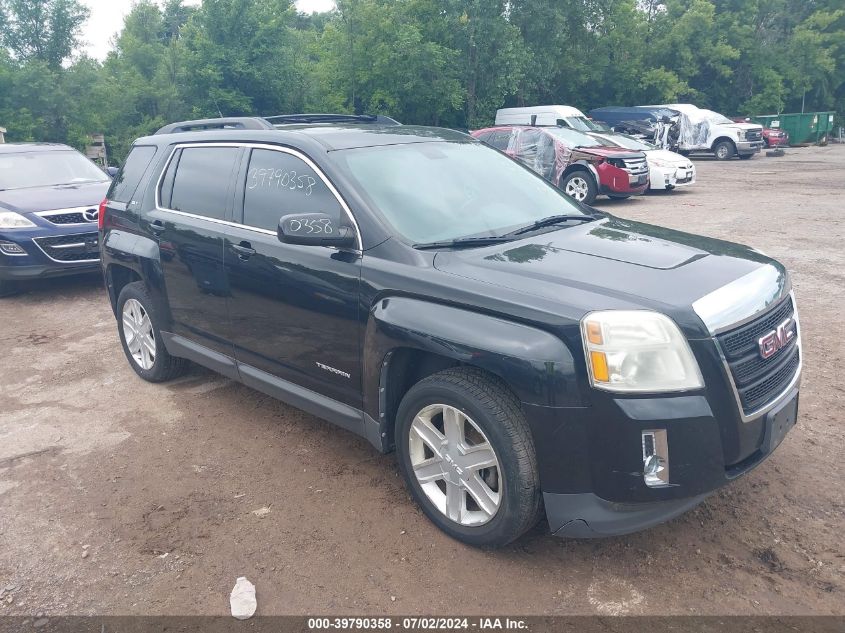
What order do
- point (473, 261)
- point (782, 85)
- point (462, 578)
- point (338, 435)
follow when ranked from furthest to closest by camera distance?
point (782, 85)
point (338, 435)
point (473, 261)
point (462, 578)

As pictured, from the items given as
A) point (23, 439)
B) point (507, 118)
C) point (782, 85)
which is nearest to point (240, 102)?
point (507, 118)

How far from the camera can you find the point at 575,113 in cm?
Result: 2394

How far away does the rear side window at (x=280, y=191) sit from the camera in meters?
3.83

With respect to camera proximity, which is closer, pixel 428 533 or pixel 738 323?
pixel 738 323

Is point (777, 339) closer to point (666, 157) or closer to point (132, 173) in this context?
point (132, 173)

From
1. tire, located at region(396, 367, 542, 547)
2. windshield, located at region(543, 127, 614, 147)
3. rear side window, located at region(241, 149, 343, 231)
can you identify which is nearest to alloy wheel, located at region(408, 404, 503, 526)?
→ tire, located at region(396, 367, 542, 547)

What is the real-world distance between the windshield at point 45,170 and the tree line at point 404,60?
1117 centimetres

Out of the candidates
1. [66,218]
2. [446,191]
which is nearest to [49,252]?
[66,218]

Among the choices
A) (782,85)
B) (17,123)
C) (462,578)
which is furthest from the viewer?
(782,85)

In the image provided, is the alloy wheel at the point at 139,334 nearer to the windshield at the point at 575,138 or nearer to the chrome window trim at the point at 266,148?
the chrome window trim at the point at 266,148

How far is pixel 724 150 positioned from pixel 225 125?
24613mm

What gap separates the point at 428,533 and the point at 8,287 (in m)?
7.47

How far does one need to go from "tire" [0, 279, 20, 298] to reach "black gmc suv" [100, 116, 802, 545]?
4.79 m

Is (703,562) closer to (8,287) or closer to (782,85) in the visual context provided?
(8,287)
